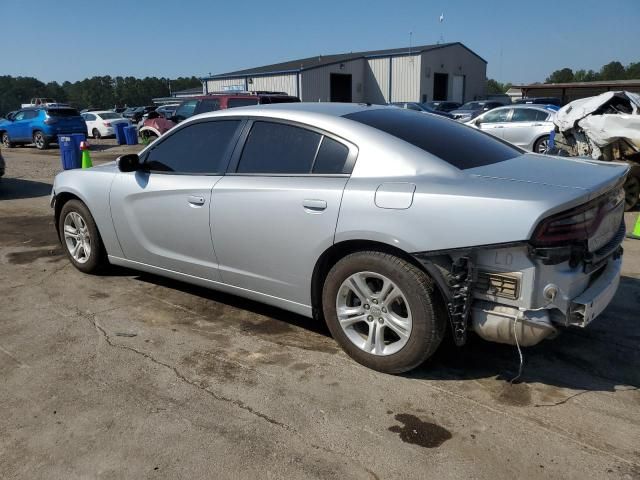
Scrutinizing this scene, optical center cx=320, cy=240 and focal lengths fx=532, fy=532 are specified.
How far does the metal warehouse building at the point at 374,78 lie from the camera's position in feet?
134

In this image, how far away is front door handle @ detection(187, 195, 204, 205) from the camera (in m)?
3.92

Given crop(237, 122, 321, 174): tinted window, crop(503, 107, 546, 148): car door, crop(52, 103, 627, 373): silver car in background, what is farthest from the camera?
crop(503, 107, 546, 148): car door

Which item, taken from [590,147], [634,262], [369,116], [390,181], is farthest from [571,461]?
[590,147]

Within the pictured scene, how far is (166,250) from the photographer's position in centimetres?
429

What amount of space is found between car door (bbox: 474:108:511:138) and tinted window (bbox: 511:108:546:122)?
0.60ft

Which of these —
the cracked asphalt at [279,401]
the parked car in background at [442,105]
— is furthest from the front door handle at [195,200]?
the parked car in background at [442,105]

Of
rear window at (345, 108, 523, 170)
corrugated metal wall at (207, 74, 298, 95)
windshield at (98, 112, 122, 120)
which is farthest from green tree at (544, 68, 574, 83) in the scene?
rear window at (345, 108, 523, 170)

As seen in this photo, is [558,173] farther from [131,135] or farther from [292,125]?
[131,135]

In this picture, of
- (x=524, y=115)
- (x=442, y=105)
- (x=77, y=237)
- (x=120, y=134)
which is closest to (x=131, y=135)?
(x=120, y=134)

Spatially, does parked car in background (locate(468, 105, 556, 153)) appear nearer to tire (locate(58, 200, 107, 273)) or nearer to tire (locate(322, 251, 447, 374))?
tire (locate(58, 200, 107, 273))

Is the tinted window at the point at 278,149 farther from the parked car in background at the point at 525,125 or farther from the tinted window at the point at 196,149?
the parked car in background at the point at 525,125

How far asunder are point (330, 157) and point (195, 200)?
1.16 m

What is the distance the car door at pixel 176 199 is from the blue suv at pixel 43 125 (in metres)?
18.3

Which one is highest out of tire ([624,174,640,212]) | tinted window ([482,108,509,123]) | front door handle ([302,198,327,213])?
tinted window ([482,108,509,123])
